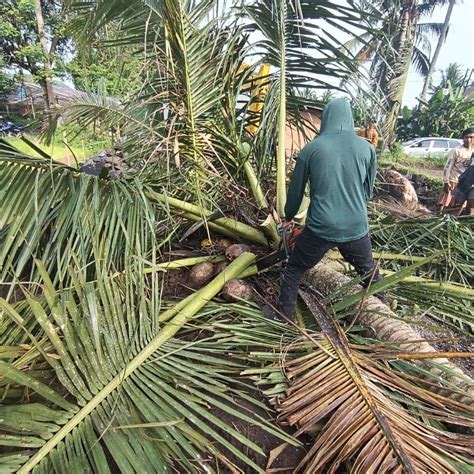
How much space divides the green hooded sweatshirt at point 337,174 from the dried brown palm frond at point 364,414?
59 centimetres

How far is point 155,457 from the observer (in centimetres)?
110

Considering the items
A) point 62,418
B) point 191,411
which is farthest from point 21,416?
point 191,411

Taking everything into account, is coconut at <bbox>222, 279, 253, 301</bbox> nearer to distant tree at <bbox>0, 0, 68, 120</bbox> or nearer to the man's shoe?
the man's shoe

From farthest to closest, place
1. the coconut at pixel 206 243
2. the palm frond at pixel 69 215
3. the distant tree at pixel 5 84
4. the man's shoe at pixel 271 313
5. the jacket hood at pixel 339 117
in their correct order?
the distant tree at pixel 5 84 → the coconut at pixel 206 243 → the man's shoe at pixel 271 313 → the jacket hood at pixel 339 117 → the palm frond at pixel 69 215

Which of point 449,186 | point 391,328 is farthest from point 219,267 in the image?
point 449,186

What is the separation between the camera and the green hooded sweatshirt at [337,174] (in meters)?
1.81

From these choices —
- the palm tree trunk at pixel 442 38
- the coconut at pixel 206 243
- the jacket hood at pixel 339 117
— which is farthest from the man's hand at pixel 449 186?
the palm tree trunk at pixel 442 38

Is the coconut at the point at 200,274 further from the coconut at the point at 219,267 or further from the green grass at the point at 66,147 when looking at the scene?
the green grass at the point at 66,147

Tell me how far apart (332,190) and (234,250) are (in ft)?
2.74

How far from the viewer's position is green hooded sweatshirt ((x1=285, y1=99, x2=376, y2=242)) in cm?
181

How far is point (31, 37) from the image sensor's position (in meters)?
13.6

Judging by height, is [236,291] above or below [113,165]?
below

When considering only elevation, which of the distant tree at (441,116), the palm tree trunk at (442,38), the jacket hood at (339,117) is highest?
the palm tree trunk at (442,38)

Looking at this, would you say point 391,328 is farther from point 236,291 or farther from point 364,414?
point 236,291
